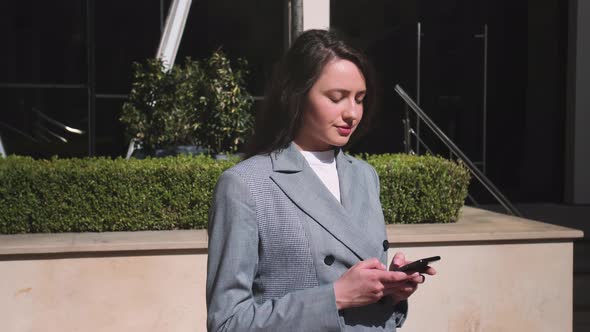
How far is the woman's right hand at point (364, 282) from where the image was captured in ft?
6.64

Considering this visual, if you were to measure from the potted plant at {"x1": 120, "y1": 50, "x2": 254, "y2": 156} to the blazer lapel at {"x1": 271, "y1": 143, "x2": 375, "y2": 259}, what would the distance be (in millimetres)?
5824

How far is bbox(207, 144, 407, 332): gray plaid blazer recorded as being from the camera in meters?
2.08

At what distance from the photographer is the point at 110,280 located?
5793 mm

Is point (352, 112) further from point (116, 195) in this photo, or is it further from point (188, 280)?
point (116, 195)

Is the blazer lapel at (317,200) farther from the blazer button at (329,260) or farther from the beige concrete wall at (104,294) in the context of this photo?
the beige concrete wall at (104,294)

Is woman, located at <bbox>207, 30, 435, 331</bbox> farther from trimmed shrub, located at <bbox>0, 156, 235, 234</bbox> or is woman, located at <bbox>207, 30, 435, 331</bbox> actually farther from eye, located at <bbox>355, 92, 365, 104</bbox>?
trimmed shrub, located at <bbox>0, 156, 235, 234</bbox>

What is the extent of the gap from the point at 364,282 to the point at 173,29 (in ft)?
31.1

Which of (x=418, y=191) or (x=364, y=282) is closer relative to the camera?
(x=364, y=282)

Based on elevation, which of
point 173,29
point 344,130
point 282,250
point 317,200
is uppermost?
point 173,29

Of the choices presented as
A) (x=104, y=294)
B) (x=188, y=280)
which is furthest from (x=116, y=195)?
(x=188, y=280)

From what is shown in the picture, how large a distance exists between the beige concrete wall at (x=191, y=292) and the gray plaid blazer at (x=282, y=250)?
3705 mm

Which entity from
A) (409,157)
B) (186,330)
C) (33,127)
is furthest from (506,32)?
(186,330)

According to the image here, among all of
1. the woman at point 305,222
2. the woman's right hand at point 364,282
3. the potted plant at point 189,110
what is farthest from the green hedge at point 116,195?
the woman's right hand at point 364,282

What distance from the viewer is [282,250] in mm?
2146
